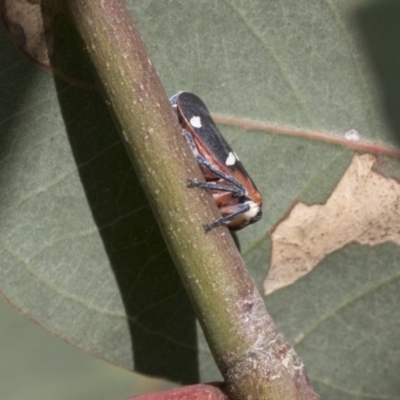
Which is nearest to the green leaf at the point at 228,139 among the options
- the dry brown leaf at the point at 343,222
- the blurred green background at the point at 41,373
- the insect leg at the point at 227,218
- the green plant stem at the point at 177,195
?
the dry brown leaf at the point at 343,222

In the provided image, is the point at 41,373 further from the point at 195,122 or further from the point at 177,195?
the point at 177,195

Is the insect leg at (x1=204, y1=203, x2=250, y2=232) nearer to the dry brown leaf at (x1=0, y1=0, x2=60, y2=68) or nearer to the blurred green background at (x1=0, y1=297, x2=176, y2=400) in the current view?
the dry brown leaf at (x1=0, y1=0, x2=60, y2=68)

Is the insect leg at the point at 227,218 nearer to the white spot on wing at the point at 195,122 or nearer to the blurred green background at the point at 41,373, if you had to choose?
the white spot on wing at the point at 195,122

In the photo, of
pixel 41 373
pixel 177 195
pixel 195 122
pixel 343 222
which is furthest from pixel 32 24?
pixel 41 373

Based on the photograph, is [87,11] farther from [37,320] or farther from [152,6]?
[37,320]

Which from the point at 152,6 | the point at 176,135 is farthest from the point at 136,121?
the point at 152,6

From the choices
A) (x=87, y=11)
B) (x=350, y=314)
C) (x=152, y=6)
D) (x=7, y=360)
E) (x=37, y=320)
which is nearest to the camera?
(x=87, y=11)
